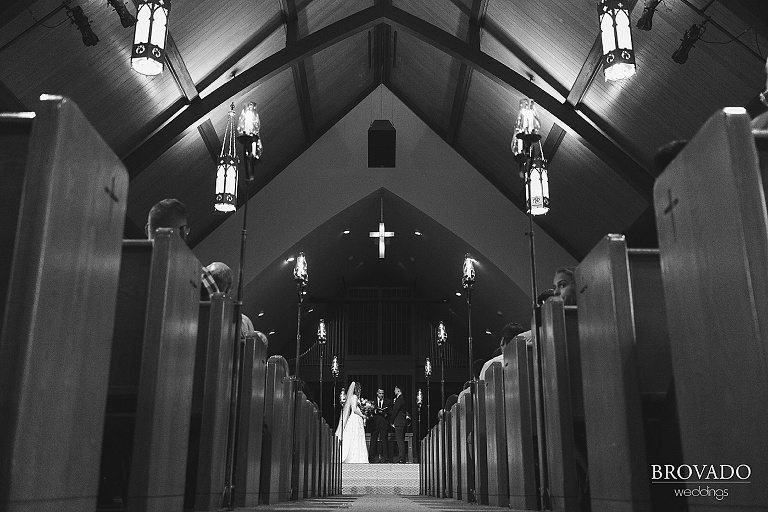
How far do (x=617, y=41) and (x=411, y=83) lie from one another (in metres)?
6.45

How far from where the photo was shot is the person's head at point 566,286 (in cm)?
256

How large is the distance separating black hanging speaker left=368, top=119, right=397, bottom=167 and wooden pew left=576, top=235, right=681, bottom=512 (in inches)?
344

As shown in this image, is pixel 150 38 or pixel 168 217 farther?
pixel 150 38

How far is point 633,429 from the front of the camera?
5.53 ft

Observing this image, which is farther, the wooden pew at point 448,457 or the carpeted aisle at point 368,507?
the wooden pew at point 448,457

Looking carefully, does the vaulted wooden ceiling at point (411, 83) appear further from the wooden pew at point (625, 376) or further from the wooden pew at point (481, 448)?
the wooden pew at point (625, 376)

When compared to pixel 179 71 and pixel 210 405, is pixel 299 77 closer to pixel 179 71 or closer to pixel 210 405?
pixel 179 71

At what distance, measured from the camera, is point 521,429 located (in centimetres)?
289

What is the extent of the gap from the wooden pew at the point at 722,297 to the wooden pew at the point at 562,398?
2.82 ft

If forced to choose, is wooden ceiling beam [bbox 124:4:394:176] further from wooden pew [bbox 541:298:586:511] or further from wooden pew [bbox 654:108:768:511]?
wooden pew [bbox 654:108:768:511]

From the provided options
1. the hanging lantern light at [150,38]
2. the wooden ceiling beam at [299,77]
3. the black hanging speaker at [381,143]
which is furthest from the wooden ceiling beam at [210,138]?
the hanging lantern light at [150,38]

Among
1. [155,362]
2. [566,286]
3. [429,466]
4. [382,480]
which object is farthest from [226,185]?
[155,362]

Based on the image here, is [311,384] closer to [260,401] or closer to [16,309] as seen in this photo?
[260,401]

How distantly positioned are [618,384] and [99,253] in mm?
1189
